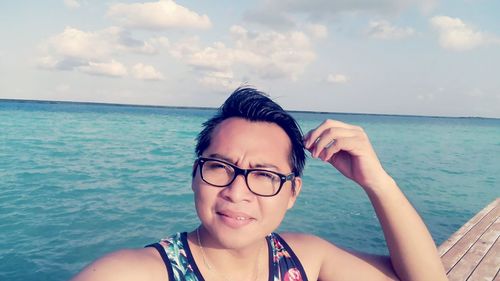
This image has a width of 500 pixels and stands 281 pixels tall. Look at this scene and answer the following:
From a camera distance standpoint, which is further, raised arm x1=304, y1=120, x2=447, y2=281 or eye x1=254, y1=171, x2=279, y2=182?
raised arm x1=304, y1=120, x2=447, y2=281

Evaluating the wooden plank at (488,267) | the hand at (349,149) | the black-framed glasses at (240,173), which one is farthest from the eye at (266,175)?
the wooden plank at (488,267)

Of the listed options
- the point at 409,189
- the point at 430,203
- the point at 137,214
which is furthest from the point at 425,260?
the point at 409,189

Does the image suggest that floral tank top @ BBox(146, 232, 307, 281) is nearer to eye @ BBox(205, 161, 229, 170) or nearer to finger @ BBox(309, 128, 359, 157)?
eye @ BBox(205, 161, 229, 170)

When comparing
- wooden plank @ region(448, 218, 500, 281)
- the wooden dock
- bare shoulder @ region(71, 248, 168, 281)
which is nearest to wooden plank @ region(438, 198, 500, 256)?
the wooden dock

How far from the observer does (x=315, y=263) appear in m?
2.40

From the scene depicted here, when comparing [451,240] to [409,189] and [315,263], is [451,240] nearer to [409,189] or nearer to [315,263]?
[315,263]

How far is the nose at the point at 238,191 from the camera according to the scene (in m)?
1.76

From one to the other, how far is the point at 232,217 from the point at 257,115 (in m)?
0.56

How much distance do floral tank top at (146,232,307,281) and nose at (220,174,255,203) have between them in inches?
16.5

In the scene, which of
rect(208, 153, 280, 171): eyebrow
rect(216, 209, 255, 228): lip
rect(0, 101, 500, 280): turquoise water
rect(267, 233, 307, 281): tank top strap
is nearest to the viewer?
rect(216, 209, 255, 228): lip

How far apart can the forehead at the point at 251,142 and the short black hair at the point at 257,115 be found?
3cm

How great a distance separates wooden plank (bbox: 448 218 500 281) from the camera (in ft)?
14.3

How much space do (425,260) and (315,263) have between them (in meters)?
0.65

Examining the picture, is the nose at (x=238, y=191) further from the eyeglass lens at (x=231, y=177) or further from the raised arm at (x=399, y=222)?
the raised arm at (x=399, y=222)
